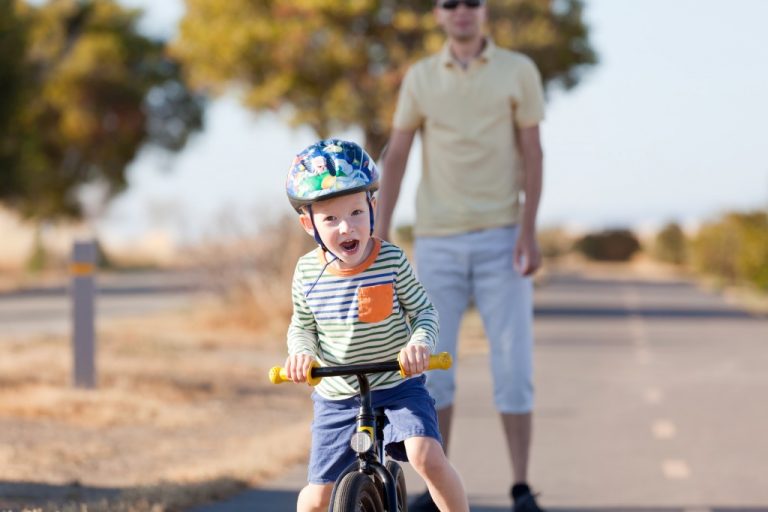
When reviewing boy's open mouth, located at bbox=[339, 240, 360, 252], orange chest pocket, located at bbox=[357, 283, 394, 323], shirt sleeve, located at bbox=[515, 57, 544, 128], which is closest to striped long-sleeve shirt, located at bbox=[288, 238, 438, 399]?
orange chest pocket, located at bbox=[357, 283, 394, 323]

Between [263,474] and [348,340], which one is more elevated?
[348,340]

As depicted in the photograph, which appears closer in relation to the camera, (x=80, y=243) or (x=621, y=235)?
(x=80, y=243)

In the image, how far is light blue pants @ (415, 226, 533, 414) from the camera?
20.4ft

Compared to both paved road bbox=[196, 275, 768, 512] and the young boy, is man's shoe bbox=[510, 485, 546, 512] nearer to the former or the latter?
paved road bbox=[196, 275, 768, 512]

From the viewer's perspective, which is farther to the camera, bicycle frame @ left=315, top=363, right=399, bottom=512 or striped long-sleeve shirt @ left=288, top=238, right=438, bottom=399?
striped long-sleeve shirt @ left=288, top=238, right=438, bottom=399

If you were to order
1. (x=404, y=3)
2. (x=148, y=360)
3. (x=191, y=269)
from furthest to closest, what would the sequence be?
(x=404, y=3) < (x=191, y=269) < (x=148, y=360)

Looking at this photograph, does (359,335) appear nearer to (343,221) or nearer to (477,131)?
(343,221)

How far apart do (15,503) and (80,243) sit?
5.31 meters

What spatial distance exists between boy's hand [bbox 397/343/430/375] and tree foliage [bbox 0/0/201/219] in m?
33.0

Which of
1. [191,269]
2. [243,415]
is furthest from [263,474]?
[191,269]

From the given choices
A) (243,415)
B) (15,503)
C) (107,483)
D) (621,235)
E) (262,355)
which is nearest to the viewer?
(15,503)

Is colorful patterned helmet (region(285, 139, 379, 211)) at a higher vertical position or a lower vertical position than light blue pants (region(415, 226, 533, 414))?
higher

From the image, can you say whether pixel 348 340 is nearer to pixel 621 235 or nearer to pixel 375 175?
pixel 375 175

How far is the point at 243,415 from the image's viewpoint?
10422 millimetres
